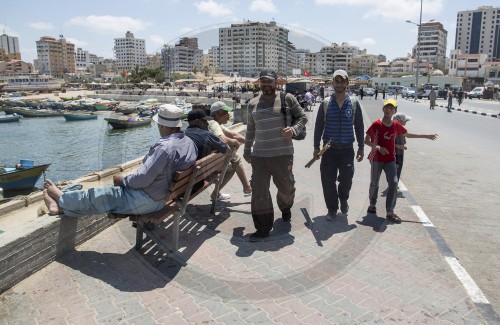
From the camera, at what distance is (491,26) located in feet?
511

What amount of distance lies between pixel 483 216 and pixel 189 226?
3.93m

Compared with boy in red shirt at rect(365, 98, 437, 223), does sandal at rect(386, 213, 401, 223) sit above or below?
below

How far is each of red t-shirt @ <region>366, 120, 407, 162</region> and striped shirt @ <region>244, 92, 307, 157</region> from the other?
1.40 metres

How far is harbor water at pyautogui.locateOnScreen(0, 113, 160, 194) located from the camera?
2239cm

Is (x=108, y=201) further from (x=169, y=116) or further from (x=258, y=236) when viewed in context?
(x=258, y=236)

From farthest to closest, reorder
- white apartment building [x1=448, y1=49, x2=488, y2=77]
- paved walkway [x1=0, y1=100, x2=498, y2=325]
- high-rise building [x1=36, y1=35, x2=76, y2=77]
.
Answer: high-rise building [x1=36, y1=35, x2=76, y2=77] < white apartment building [x1=448, y1=49, x2=488, y2=77] < paved walkway [x1=0, y1=100, x2=498, y2=325]

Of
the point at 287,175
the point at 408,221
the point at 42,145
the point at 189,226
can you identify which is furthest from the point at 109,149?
the point at 42,145

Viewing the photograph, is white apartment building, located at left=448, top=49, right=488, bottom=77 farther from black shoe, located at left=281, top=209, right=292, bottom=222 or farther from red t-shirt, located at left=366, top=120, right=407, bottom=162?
black shoe, located at left=281, top=209, right=292, bottom=222

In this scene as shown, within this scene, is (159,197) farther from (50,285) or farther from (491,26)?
(491,26)

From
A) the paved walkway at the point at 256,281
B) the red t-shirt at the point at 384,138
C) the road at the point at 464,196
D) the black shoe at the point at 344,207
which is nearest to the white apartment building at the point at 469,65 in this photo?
the road at the point at 464,196

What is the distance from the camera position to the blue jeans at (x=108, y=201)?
11.5ft

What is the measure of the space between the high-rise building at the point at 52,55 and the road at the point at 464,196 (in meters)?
206

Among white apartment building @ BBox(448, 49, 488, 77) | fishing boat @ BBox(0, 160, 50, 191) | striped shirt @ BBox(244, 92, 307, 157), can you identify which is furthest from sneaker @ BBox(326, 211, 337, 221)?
white apartment building @ BBox(448, 49, 488, 77)

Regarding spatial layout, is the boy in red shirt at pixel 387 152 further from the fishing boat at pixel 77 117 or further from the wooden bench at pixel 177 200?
the fishing boat at pixel 77 117
